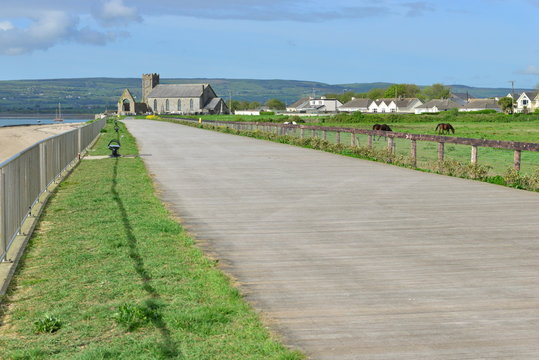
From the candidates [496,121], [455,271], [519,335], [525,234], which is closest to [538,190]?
[525,234]

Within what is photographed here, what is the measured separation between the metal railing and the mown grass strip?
0.42m

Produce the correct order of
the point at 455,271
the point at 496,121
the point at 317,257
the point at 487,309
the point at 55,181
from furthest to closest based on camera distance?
the point at 496,121 < the point at 55,181 < the point at 317,257 < the point at 455,271 < the point at 487,309

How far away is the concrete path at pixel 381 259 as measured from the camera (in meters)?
6.09

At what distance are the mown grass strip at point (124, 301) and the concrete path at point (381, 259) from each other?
1.28 feet

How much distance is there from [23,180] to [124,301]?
5715mm

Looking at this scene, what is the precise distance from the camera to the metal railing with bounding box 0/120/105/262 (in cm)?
954

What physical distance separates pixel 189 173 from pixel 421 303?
15122mm

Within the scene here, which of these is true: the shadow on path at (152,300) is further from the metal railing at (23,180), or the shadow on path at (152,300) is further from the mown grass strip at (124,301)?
the metal railing at (23,180)

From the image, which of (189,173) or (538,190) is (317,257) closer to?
(538,190)

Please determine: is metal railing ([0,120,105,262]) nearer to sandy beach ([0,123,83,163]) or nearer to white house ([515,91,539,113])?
sandy beach ([0,123,83,163])

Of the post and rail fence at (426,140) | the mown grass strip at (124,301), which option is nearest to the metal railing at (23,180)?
the mown grass strip at (124,301)

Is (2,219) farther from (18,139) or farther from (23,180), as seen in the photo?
(18,139)

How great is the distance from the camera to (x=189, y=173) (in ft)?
71.1

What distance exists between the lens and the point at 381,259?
9164mm
